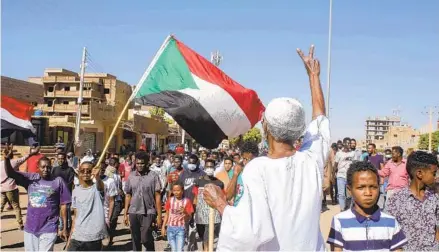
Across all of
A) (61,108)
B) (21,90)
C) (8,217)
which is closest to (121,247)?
(8,217)

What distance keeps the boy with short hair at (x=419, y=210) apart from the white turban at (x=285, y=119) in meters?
1.90

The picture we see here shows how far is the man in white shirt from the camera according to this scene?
197 cm

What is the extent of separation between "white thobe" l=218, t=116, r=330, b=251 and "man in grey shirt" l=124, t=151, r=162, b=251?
470 cm

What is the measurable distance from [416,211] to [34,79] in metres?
57.2

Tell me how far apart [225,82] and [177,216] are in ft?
7.17

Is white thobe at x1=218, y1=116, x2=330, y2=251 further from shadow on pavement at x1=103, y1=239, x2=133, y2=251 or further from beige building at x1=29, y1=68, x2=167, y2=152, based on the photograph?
beige building at x1=29, y1=68, x2=167, y2=152

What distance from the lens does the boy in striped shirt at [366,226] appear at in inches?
117

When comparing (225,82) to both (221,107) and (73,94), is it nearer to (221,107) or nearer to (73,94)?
(221,107)

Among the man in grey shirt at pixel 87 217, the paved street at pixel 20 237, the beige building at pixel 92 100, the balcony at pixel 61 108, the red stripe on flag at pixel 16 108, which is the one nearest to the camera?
the man in grey shirt at pixel 87 217

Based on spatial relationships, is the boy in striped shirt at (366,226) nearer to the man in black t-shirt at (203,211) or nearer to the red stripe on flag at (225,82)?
the red stripe on flag at (225,82)

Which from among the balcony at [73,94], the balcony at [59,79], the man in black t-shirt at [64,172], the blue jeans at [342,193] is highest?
the balcony at [59,79]

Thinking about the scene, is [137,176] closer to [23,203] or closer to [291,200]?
[291,200]

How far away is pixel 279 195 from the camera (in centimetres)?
213

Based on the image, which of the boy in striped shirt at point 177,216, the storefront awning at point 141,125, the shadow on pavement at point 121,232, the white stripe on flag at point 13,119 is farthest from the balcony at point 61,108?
the boy in striped shirt at point 177,216
